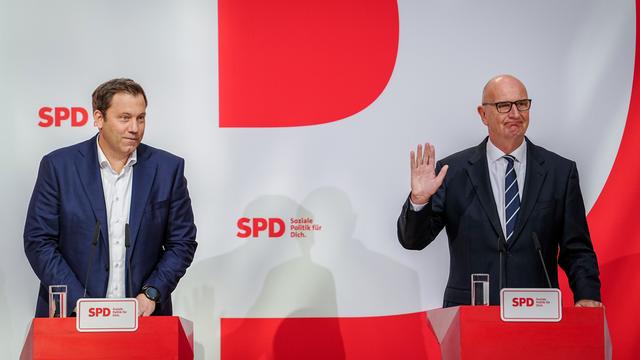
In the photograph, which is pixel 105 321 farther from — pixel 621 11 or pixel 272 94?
pixel 621 11

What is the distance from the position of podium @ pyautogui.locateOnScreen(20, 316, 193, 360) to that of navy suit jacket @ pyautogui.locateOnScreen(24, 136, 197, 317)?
673 millimetres

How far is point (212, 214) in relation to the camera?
4.82 meters

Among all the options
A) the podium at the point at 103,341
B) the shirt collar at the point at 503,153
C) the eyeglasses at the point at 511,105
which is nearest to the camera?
the podium at the point at 103,341

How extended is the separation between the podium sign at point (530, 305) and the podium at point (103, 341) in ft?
3.94

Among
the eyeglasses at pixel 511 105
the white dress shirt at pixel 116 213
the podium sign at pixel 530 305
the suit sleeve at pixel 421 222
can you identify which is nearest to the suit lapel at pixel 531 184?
the eyeglasses at pixel 511 105

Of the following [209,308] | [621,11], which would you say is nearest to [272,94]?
[209,308]

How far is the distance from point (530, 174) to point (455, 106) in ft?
2.80

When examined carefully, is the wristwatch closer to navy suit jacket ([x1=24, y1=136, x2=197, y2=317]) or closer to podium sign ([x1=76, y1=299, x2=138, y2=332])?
navy suit jacket ([x1=24, y1=136, x2=197, y2=317])

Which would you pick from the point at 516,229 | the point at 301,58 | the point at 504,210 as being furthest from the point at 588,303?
the point at 301,58

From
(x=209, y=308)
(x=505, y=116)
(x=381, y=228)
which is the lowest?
(x=209, y=308)

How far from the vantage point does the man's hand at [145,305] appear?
377 cm

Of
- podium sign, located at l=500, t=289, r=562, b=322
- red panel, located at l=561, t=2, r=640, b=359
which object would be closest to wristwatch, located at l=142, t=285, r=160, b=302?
podium sign, located at l=500, t=289, r=562, b=322

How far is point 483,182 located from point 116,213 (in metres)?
1.70

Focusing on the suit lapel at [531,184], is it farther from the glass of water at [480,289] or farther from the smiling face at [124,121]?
the smiling face at [124,121]
